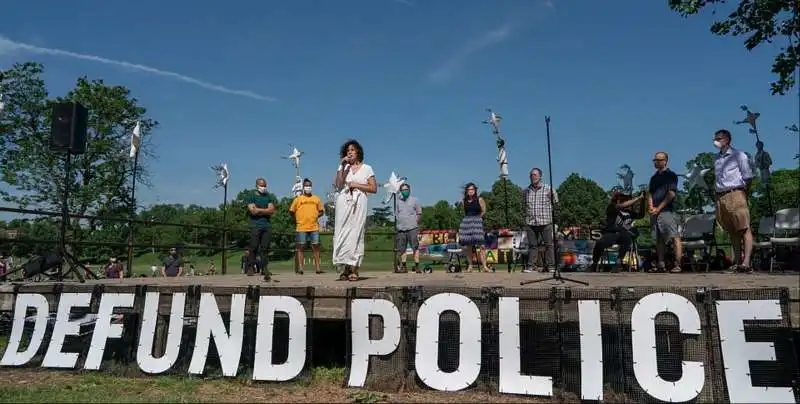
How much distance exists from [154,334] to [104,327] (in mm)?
572

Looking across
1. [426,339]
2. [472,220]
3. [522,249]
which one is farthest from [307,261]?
[426,339]

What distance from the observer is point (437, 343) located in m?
5.05

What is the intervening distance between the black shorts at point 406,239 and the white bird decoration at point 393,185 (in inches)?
31.2

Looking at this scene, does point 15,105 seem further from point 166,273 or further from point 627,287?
point 627,287

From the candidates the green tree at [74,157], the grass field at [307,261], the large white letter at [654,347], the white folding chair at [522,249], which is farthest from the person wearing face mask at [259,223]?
the green tree at [74,157]

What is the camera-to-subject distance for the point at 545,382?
470 centimetres

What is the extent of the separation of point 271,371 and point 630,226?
19.7 ft

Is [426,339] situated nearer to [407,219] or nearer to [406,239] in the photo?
[407,219]

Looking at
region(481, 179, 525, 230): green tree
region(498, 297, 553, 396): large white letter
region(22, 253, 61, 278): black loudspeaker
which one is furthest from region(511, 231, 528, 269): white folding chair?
region(481, 179, 525, 230): green tree

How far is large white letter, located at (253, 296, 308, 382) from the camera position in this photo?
5375mm

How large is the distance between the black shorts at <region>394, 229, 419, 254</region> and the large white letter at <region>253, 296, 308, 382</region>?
5.27 m

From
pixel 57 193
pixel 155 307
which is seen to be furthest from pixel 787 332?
pixel 57 193

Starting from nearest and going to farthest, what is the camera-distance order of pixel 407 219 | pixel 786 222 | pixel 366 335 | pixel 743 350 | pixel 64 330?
1. pixel 743 350
2. pixel 366 335
3. pixel 64 330
4. pixel 786 222
5. pixel 407 219

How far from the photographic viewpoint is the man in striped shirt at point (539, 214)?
357 inches
